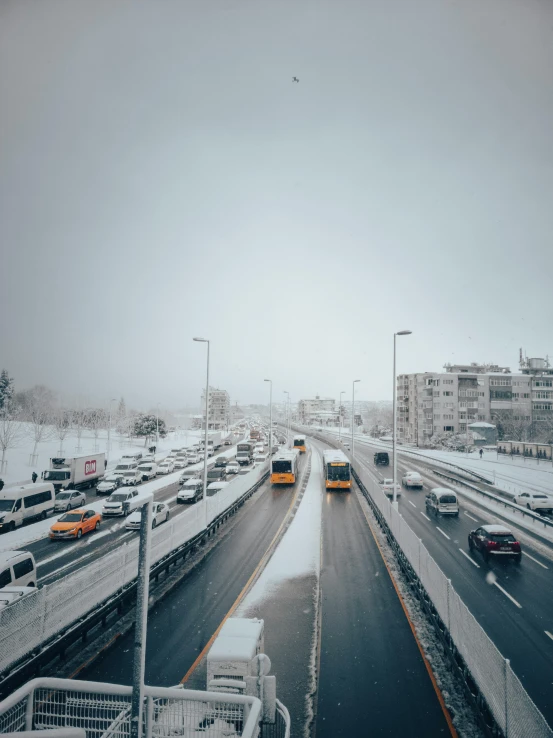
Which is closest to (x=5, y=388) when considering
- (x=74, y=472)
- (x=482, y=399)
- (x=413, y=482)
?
(x=74, y=472)

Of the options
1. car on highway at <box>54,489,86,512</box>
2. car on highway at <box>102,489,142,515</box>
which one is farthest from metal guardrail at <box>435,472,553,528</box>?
car on highway at <box>54,489,86,512</box>

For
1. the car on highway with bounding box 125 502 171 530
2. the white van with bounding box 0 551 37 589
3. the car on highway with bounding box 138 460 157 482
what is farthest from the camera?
the car on highway with bounding box 138 460 157 482

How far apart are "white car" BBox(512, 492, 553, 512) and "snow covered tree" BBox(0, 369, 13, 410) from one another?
266 ft

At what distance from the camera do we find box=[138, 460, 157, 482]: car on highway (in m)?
42.0

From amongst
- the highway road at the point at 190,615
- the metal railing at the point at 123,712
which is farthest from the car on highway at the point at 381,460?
the metal railing at the point at 123,712

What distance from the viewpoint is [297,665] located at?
10.0m

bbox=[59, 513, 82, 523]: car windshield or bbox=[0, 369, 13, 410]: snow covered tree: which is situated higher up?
bbox=[0, 369, 13, 410]: snow covered tree

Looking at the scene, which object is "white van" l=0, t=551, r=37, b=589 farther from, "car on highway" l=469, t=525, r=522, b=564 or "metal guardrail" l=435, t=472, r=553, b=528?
"metal guardrail" l=435, t=472, r=553, b=528

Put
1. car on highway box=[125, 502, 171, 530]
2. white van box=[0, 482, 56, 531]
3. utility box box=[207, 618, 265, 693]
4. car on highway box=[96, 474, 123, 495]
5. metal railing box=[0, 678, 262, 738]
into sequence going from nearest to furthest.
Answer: metal railing box=[0, 678, 262, 738]
utility box box=[207, 618, 265, 693]
car on highway box=[125, 502, 171, 530]
white van box=[0, 482, 56, 531]
car on highway box=[96, 474, 123, 495]

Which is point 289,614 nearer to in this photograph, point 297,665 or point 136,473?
point 297,665

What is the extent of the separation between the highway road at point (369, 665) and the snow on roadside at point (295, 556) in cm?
106

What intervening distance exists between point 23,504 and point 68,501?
365 cm

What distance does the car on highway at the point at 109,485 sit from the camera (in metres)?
33.7

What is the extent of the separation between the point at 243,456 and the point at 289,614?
40888 mm
